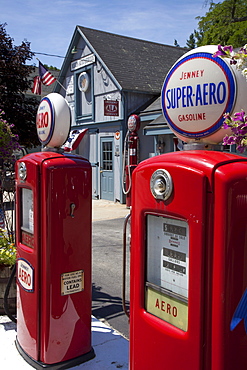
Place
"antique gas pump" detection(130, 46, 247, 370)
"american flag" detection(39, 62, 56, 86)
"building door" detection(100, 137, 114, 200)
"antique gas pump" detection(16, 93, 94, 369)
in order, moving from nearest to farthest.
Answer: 1. "antique gas pump" detection(130, 46, 247, 370)
2. "antique gas pump" detection(16, 93, 94, 369)
3. "american flag" detection(39, 62, 56, 86)
4. "building door" detection(100, 137, 114, 200)

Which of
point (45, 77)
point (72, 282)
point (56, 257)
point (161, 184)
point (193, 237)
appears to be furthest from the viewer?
point (45, 77)

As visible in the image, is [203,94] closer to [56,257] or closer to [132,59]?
[56,257]

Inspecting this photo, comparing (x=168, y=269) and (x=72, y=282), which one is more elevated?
(x=168, y=269)

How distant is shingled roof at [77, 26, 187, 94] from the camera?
43.3 feet

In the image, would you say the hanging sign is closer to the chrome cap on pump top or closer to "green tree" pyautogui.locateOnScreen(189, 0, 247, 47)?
"green tree" pyautogui.locateOnScreen(189, 0, 247, 47)

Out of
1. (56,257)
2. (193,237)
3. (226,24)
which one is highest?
(226,24)

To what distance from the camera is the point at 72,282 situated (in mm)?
3084

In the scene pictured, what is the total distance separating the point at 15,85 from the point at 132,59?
436 centimetres

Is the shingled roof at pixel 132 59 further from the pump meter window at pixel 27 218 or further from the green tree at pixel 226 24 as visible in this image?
the pump meter window at pixel 27 218

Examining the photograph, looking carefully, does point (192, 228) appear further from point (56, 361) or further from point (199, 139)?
point (56, 361)

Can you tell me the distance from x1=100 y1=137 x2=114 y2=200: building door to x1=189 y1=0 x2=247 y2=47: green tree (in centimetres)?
524

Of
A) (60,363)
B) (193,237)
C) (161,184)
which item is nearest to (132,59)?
(60,363)

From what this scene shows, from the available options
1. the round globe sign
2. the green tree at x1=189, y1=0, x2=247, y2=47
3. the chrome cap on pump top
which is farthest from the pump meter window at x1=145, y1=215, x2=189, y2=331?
the green tree at x1=189, y1=0, x2=247, y2=47

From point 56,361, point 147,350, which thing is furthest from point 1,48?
point 147,350
